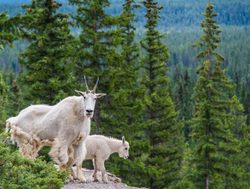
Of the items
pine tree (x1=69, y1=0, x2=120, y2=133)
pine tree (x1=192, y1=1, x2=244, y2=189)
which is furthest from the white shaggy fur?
pine tree (x1=192, y1=1, x2=244, y2=189)

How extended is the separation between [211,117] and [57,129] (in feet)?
53.6

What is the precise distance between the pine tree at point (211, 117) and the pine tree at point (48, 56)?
8703 mm

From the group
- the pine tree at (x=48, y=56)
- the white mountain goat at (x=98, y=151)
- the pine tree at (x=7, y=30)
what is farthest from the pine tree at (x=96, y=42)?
the pine tree at (x=7, y=30)

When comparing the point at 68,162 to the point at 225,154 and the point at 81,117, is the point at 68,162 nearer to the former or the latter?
the point at 81,117

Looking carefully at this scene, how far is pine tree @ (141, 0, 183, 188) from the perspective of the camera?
2884 cm

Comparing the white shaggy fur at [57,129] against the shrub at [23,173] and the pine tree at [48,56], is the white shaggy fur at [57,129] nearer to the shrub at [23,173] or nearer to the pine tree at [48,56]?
the shrub at [23,173]

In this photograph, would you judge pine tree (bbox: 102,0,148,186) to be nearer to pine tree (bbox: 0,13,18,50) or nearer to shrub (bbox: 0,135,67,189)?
shrub (bbox: 0,135,67,189)

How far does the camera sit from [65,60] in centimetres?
2214

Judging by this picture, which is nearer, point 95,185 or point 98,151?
point 95,185

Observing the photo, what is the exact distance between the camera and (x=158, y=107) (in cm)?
2931

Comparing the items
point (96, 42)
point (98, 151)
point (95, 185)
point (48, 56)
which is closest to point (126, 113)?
point (96, 42)

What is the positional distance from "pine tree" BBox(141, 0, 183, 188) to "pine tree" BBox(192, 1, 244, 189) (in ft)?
4.45

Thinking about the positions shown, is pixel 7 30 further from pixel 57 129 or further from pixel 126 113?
pixel 126 113

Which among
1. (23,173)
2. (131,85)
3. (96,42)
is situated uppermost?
(96,42)
